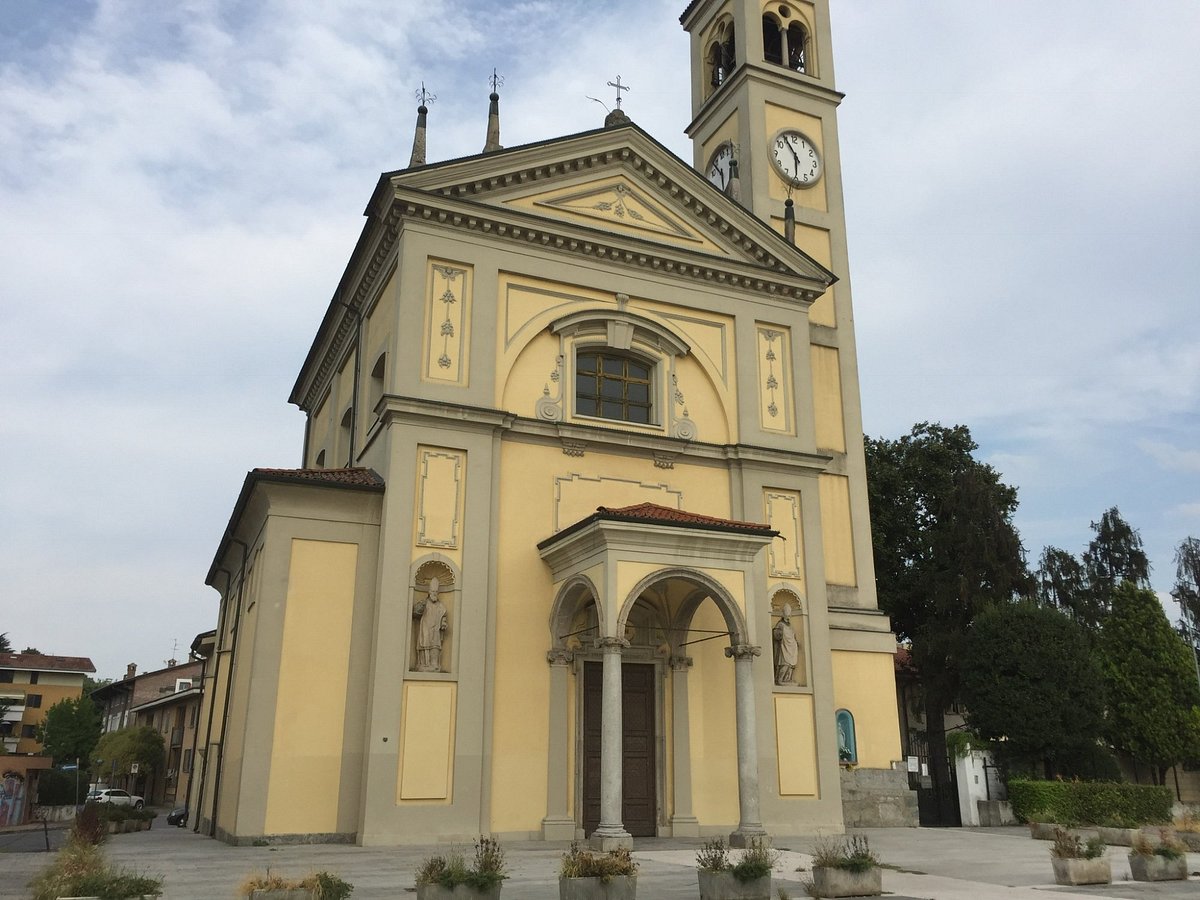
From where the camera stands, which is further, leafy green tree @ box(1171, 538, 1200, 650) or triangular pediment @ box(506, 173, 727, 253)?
leafy green tree @ box(1171, 538, 1200, 650)

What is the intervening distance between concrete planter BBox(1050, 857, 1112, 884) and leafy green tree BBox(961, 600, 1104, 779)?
11.5 meters

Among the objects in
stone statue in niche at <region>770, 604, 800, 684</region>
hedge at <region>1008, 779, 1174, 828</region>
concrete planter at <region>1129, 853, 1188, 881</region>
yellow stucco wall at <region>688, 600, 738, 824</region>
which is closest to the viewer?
concrete planter at <region>1129, 853, 1188, 881</region>

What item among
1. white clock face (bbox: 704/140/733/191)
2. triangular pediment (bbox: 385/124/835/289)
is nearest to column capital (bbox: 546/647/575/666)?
triangular pediment (bbox: 385/124/835/289)

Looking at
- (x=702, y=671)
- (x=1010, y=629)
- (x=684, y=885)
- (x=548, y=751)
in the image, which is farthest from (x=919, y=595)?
(x=684, y=885)

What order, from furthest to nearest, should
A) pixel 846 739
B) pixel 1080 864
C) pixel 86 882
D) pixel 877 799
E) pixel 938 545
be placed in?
pixel 938 545
pixel 846 739
pixel 877 799
pixel 1080 864
pixel 86 882

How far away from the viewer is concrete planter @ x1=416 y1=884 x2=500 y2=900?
8.24 m

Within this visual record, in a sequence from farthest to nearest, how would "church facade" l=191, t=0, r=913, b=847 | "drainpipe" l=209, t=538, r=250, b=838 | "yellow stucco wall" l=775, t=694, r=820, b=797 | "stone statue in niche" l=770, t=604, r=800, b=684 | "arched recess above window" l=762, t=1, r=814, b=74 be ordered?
"arched recess above window" l=762, t=1, r=814, b=74 → "stone statue in niche" l=770, t=604, r=800, b=684 → "yellow stucco wall" l=775, t=694, r=820, b=797 → "drainpipe" l=209, t=538, r=250, b=838 → "church facade" l=191, t=0, r=913, b=847

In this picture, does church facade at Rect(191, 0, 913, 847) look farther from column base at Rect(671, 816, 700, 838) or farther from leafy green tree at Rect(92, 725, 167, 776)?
leafy green tree at Rect(92, 725, 167, 776)

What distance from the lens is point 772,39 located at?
91.1 ft

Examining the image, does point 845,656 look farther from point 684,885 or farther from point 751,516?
point 684,885

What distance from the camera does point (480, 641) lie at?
1627 centimetres

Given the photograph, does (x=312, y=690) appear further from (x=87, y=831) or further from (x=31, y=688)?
(x=31, y=688)

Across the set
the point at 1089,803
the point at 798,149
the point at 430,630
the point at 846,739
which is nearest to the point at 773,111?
the point at 798,149

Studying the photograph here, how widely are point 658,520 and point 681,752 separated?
4490 millimetres
